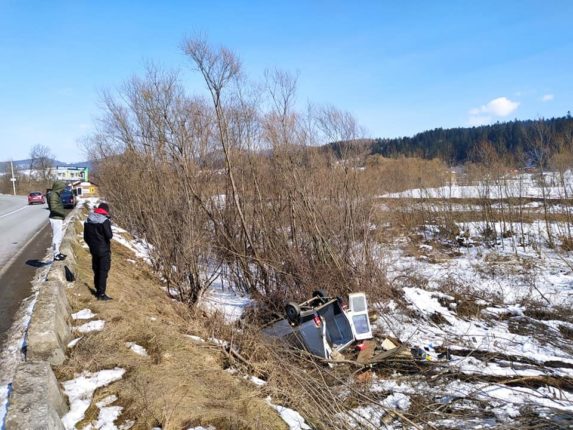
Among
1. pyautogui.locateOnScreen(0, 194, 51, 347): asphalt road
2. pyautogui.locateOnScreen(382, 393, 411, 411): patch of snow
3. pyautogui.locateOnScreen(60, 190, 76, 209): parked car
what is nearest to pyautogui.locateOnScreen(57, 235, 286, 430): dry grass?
pyautogui.locateOnScreen(0, 194, 51, 347): asphalt road

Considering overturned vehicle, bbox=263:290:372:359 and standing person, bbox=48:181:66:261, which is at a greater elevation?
standing person, bbox=48:181:66:261

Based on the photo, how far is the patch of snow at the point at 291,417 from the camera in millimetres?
5027

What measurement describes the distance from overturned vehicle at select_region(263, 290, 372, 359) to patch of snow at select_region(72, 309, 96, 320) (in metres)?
3.79

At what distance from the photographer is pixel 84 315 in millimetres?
6434

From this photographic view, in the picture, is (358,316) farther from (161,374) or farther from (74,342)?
(74,342)

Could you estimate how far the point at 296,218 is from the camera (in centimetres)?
1348

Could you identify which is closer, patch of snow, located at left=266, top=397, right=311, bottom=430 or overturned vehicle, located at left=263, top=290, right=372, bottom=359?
patch of snow, located at left=266, top=397, right=311, bottom=430

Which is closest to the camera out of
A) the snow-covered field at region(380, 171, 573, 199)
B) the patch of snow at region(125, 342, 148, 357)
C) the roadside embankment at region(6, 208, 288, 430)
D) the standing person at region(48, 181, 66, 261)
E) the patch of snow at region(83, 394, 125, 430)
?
the roadside embankment at region(6, 208, 288, 430)

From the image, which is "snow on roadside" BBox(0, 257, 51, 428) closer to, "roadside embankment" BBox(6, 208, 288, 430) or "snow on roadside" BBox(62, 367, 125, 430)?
"roadside embankment" BBox(6, 208, 288, 430)

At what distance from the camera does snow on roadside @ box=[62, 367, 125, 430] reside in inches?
160

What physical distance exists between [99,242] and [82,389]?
3.36 m

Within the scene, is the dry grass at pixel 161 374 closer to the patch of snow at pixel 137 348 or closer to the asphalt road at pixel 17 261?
the patch of snow at pixel 137 348

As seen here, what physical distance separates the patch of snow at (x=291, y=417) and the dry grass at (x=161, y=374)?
142 millimetres

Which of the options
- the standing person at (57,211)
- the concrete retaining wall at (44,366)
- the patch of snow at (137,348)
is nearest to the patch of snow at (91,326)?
the concrete retaining wall at (44,366)
